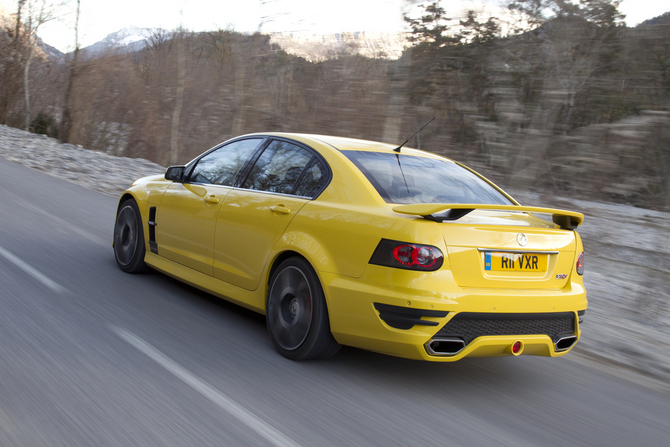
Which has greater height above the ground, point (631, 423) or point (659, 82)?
point (659, 82)

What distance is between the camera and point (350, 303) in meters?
3.68

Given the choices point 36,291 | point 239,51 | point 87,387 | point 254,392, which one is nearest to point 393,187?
point 254,392

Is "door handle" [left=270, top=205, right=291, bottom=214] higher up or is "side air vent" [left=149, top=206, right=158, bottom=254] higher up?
"door handle" [left=270, top=205, right=291, bottom=214]

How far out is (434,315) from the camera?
3443 mm

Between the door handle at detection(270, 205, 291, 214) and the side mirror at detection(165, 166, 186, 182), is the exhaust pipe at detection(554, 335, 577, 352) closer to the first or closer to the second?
the door handle at detection(270, 205, 291, 214)

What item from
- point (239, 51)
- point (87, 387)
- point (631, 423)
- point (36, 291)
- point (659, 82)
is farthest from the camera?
point (239, 51)

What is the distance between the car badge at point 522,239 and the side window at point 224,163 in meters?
2.31

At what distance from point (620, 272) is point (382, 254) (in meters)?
5.96

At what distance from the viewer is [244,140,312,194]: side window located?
4.46m

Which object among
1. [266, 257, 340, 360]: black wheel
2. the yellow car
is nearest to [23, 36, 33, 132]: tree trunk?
the yellow car

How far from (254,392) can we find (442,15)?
11725mm

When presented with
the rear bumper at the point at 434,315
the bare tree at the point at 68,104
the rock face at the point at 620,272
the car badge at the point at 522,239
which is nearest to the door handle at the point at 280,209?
the rear bumper at the point at 434,315

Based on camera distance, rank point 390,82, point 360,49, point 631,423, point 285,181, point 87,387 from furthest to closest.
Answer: point 360,49, point 390,82, point 285,181, point 631,423, point 87,387

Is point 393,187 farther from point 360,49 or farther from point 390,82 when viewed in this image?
point 360,49
